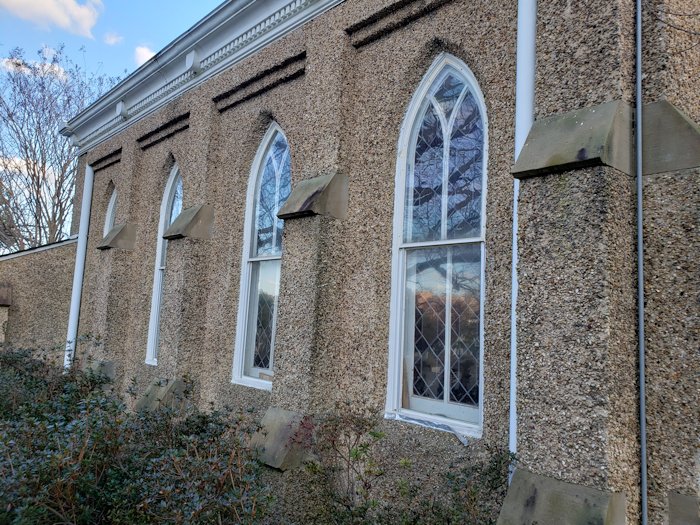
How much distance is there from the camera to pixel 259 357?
289 inches

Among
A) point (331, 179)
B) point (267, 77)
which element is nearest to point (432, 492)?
point (331, 179)

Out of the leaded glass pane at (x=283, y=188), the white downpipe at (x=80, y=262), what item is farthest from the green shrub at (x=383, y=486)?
the white downpipe at (x=80, y=262)

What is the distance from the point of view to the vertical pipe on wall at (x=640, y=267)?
331cm

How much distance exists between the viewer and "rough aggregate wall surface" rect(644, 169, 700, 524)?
328cm

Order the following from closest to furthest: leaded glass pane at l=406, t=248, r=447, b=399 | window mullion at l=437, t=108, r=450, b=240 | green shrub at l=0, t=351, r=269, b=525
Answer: green shrub at l=0, t=351, r=269, b=525, leaded glass pane at l=406, t=248, r=447, b=399, window mullion at l=437, t=108, r=450, b=240

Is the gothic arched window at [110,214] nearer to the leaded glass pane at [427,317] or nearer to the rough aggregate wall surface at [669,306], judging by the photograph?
the leaded glass pane at [427,317]

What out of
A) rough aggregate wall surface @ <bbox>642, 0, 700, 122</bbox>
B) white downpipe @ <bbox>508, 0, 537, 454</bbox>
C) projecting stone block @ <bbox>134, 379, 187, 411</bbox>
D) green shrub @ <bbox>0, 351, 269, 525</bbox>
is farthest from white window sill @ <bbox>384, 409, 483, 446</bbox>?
projecting stone block @ <bbox>134, 379, 187, 411</bbox>

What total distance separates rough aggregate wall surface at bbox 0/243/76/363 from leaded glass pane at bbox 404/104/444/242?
10628mm

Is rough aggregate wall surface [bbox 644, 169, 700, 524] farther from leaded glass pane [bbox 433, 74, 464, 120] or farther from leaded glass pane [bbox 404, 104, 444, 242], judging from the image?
leaded glass pane [bbox 433, 74, 464, 120]

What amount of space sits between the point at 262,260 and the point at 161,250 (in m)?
3.46

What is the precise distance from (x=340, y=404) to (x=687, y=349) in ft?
10.8

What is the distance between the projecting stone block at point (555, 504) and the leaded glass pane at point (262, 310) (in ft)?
14.0

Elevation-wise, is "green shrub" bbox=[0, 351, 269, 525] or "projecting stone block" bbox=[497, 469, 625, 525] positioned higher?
"projecting stone block" bbox=[497, 469, 625, 525]

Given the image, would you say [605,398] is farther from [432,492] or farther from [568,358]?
[432,492]
